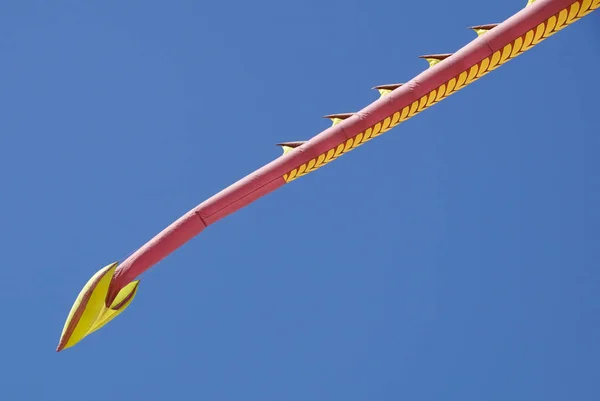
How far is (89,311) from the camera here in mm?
8430

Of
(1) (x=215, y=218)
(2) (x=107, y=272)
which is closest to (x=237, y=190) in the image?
(1) (x=215, y=218)

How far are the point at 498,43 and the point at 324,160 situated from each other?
7.76 feet

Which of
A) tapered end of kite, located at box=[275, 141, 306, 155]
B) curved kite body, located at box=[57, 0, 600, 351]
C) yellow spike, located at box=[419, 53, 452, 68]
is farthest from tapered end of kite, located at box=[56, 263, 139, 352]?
yellow spike, located at box=[419, 53, 452, 68]

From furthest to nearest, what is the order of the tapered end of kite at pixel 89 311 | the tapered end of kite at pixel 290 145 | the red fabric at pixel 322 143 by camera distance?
the tapered end of kite at pixel 290 145 → the red fabric at pixel 322 143 → the tapered end of kite at pixel 89 311

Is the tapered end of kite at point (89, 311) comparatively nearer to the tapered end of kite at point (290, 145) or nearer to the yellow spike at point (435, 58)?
the tapered end of kite at point (290, 145)

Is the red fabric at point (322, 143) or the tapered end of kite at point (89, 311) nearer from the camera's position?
the tapered end of kite at point (89, 311)

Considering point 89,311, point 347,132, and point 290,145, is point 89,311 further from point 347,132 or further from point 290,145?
point 347,132

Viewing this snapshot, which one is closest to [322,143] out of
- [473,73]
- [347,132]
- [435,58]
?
[347,132]

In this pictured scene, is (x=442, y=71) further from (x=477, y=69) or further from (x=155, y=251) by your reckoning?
(x=155, y=251)

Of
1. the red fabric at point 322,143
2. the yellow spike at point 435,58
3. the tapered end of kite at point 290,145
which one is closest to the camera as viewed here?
the red fabric at point 322,143

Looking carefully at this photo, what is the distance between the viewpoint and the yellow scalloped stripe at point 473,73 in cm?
836

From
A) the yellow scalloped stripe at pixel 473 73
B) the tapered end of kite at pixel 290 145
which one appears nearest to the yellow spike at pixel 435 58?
the yellow scalloped stripe at pixel 473 73

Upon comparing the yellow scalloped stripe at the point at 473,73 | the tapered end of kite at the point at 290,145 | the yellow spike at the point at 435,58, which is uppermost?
the tapered end of kite at the point at 290,145

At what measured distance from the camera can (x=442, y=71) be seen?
28.8ft
